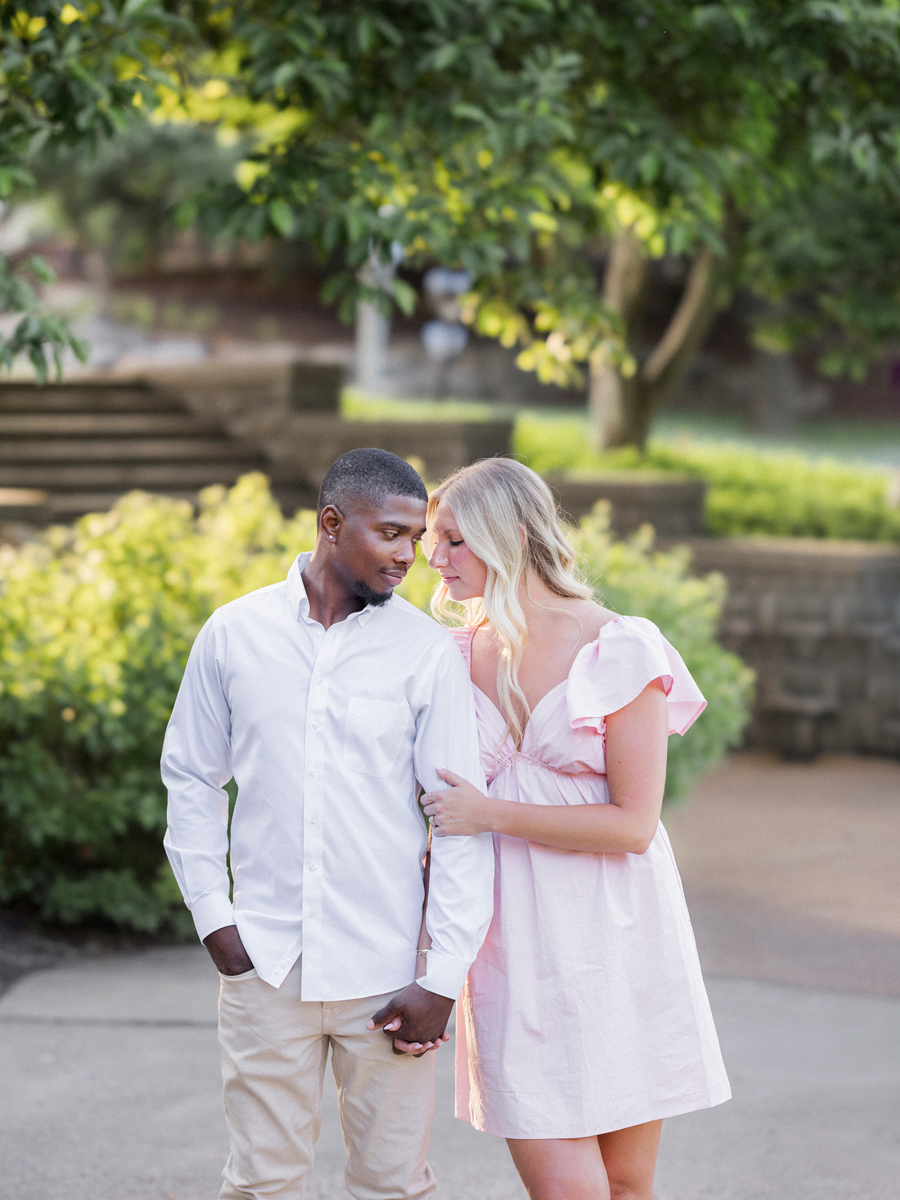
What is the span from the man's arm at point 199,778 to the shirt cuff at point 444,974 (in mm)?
379

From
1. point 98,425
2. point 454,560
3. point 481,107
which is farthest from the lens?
point 98,425

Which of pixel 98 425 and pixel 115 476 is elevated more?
pixel 98 425

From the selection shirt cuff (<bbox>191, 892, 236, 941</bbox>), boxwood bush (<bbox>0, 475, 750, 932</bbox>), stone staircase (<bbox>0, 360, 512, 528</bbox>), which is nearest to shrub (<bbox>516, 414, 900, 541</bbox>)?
stone staircase (<bbox>0, 360, 512, 528</bbox>)

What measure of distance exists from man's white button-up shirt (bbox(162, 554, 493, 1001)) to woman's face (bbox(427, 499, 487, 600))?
12 centimetres

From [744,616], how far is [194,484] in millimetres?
4249

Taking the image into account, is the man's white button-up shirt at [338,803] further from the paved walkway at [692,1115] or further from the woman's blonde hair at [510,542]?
the paved walkway at [692,1115]

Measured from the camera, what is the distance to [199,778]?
2510mm

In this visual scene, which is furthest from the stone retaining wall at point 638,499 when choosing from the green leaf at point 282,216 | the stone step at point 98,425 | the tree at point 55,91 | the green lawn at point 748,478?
the tree at point 55,91

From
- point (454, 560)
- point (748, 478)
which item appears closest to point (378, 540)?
point (454, 560)

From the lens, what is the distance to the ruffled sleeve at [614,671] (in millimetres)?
2471

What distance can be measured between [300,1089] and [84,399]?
9765 millimetres

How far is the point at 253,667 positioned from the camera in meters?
2.44

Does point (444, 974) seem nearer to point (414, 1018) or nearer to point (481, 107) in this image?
point (414, 1018)

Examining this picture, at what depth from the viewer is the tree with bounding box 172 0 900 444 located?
5.06 meters
